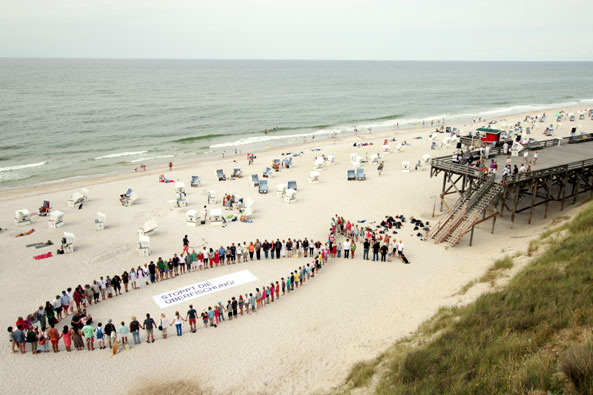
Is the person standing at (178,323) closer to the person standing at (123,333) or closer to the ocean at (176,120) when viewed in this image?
the person standing at (123,333)

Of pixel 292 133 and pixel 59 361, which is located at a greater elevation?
pixel 292 133

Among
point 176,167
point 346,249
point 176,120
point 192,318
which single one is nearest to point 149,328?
point 192,318

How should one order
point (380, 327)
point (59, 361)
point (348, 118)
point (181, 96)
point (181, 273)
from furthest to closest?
point (181, 96) → point (348, 118) → point (181, 273) → point (380, 327) → point (59, 361)

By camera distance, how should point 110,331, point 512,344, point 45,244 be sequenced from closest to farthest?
point 512,344
point 110,331
point 45,244

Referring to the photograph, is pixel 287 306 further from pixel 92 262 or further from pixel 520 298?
pixel 92 262

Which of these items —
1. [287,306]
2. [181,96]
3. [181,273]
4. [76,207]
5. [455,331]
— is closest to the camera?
[455,331]

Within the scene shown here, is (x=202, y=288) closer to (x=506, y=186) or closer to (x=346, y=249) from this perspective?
(x=346, y=249)

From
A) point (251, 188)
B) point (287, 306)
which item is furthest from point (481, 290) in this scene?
point (251, 188)
